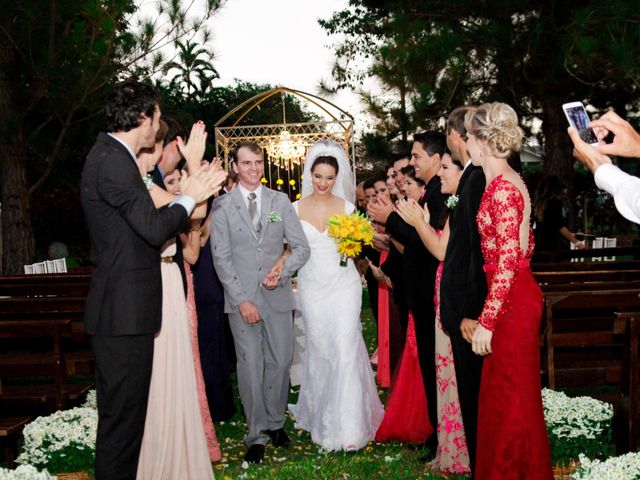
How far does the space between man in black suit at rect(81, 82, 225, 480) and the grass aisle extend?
5.85ft

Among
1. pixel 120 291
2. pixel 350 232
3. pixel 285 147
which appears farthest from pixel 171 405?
pixel 285 147

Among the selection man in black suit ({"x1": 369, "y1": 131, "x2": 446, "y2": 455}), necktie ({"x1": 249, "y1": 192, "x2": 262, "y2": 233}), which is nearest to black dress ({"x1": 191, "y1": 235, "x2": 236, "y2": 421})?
necktie ({"x1": 249, "y1": 192, "x2": 262, "y2": 233})

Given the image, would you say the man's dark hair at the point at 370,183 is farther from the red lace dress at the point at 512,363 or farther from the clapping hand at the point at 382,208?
the red lace dress at the point at 512,363

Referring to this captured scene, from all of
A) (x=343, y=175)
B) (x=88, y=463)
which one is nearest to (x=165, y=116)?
(x=343, y=175)

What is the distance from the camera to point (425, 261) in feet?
19.3

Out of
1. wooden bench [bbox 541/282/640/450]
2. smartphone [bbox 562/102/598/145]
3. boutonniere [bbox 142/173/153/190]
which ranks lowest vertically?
wooden bench [bbox 541/282/640/450]

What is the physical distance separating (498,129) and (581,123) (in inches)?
63.9

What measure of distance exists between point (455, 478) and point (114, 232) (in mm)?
2952

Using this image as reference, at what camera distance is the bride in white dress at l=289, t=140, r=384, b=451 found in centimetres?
672

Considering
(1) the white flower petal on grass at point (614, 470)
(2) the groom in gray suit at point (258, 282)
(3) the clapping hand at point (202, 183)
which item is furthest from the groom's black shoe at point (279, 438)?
(1) the white flower petal on grass at point (614, 470)

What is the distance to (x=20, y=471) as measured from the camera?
12.8 ft

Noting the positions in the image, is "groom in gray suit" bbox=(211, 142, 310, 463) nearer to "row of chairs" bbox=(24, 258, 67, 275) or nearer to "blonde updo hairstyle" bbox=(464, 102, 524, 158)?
"blonde updo hairstyle" bbox=(464, 102, 524, 158)

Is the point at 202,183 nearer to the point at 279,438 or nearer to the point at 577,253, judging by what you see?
the point at 279,438

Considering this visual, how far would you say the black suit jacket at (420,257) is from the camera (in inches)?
229
